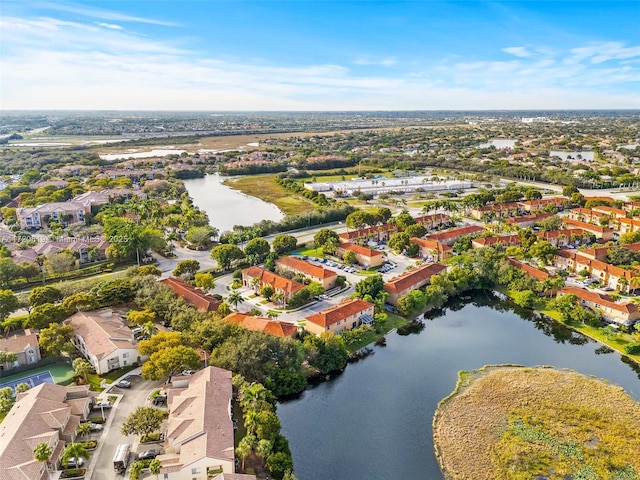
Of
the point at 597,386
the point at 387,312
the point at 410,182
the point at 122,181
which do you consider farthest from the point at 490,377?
the point at 122,181

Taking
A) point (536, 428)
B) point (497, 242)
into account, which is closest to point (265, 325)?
point (536, 428)

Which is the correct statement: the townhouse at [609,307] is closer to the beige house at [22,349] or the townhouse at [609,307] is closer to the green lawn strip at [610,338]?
the green lawn strip at [610,338]

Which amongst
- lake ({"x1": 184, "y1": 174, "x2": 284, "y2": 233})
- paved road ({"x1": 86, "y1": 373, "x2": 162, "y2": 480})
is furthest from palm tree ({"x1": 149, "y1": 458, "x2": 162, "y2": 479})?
lake ({"x1": 184, "y1": 174, "x2": 284, "y2": 233})

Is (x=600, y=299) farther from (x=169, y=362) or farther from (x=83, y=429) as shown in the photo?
(x=83, y=429)

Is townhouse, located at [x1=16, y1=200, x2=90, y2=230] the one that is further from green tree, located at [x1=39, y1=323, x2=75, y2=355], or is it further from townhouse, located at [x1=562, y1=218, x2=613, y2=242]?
townhouse, located at [x1=562, y1=218, x2=613, y2=242]

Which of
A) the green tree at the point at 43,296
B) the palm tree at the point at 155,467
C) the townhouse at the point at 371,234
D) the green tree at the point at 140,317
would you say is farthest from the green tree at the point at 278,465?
the townhouse at the point at 371,234

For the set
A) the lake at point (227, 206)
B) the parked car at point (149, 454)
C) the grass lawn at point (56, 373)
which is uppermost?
the parked car at point (149, 454)
